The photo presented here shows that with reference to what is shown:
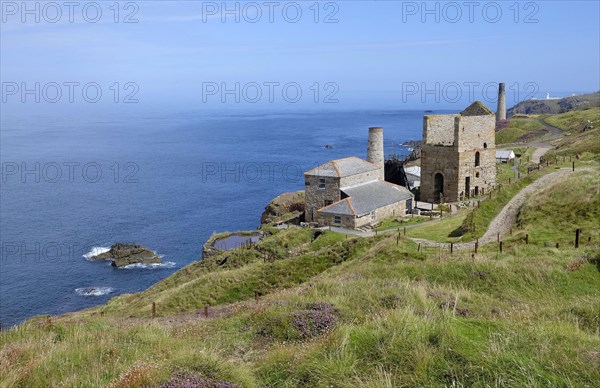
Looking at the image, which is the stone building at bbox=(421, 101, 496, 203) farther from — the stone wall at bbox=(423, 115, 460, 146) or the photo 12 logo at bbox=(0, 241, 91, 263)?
the photo 12 logo at bbox=(0, 241, 91, 263)

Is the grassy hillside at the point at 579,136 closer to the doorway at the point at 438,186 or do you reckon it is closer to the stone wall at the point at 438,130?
the stone wall at the point at 438,130

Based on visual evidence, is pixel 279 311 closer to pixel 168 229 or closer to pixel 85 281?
pixel 85 281

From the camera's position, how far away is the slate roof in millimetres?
40938

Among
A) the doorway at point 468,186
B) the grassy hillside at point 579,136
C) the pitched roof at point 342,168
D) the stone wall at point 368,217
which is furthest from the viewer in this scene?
the grassy hillside at point 579,136

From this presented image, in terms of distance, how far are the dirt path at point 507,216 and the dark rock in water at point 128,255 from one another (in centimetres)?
3791

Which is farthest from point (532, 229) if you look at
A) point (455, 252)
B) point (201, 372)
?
point (201, 372)

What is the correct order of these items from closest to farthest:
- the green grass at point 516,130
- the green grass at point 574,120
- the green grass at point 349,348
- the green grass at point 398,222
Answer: the green grass at point 349,348 → the green grass at point 398,222 → the green grass at point 574,120 → the green grass at point 516,130

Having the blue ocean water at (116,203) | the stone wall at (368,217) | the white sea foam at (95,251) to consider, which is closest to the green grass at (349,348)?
the stone wall at (368,217)

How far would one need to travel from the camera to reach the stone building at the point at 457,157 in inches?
1778

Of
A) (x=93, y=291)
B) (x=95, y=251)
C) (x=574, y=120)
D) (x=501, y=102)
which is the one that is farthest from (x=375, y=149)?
(x=501, y=102)

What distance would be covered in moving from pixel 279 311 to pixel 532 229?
18.7 m

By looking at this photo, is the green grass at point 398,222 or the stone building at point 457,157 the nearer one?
the green grass at point 398,222

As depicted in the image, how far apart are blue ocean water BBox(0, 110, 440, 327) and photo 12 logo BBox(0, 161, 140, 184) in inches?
9.8

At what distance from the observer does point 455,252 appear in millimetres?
24000
